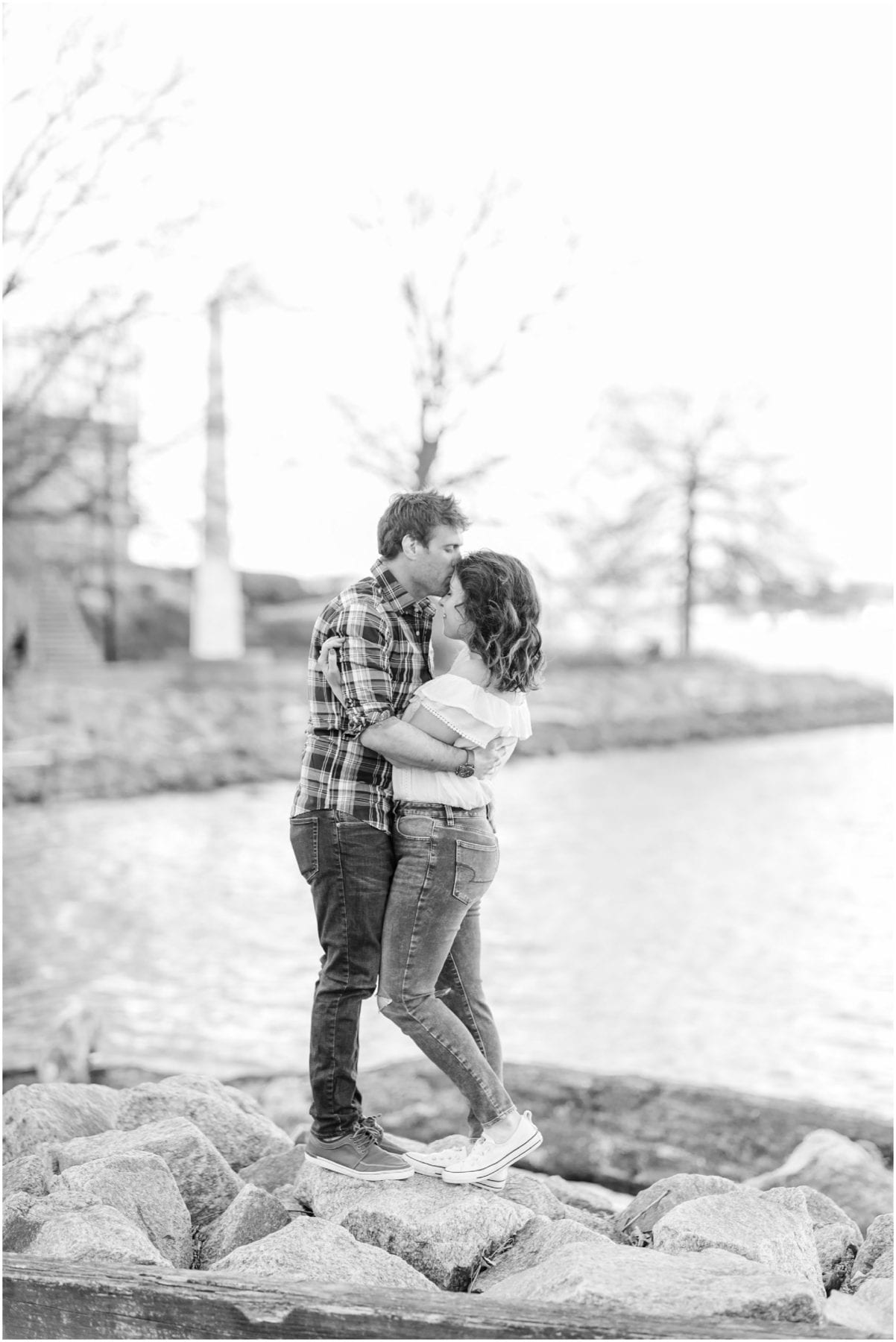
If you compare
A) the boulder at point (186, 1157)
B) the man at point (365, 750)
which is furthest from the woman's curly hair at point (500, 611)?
the boulder at point (186, 1157)

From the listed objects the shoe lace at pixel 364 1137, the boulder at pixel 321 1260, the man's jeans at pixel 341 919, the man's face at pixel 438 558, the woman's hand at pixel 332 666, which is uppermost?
the man's face at pixel 438 558

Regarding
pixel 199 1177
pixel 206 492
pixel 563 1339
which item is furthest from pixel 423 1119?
pixel 206 492

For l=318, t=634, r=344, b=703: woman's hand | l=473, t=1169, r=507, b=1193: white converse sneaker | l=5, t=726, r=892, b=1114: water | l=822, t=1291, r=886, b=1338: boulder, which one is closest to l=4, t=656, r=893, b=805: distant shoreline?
l=5, t=726, r=892, b=1114: water

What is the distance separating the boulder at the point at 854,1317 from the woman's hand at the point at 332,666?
1.71 metres

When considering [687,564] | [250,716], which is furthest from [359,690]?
[687,564]

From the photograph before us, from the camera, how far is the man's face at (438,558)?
131 inches

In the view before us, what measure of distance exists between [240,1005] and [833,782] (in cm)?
1454

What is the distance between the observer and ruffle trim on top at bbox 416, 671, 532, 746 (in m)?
3.29

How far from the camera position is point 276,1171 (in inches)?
157

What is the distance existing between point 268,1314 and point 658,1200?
1.38m

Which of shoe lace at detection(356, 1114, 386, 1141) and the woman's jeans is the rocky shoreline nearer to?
shoe lace at detection(356, 1114, 386, 1141)

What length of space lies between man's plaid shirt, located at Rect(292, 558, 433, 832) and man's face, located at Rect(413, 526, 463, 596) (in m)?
0.08

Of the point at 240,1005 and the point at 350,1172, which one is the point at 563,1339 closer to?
the point at 350,1172

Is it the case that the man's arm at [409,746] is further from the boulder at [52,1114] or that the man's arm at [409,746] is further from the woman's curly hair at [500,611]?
the boulder at [52,1114]
